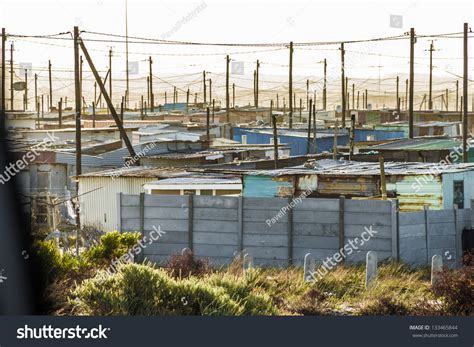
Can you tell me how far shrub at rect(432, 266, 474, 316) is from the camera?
11.3 meters

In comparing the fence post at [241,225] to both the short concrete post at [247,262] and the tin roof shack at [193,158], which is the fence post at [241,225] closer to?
the short concrete post at [247,262]

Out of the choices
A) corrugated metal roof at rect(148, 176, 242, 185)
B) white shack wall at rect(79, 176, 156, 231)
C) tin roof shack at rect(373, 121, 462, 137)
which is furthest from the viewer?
tin roof shack at rect(373, 121, 462, 137)

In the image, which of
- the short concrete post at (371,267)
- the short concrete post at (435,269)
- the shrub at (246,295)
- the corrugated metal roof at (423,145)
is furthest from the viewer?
the corrugated metal roof at (423,145)

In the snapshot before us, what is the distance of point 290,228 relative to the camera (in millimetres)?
15773

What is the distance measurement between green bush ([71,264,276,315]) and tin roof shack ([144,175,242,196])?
9.52 metres

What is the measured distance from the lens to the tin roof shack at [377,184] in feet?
62.2

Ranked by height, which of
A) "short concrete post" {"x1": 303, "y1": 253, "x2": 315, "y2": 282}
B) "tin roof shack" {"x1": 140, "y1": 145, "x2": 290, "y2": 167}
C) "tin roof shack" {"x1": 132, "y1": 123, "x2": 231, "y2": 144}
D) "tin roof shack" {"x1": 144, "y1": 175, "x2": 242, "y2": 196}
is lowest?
"short concrete post" {"x1": 303, "y1": 253, "x2": 315, "y2": 282}

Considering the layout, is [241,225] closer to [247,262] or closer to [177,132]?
[247,262]

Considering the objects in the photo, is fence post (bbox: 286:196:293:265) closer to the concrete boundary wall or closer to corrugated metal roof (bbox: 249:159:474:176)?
the concrete boundary wall

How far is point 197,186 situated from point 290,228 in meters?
4.78

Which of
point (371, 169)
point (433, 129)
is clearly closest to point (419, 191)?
point (371, 169)

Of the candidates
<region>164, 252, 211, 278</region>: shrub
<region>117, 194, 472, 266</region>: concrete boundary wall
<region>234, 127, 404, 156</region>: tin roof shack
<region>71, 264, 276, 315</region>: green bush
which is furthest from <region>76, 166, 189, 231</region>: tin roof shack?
<region>234, 127, 404, 156</region>: tin roof shack

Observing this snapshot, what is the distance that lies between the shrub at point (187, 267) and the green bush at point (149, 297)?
2219mm

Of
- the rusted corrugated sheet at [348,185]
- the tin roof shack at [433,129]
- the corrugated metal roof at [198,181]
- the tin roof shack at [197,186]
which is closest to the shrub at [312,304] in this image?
the rusted corrugated sheet at [348,185]
